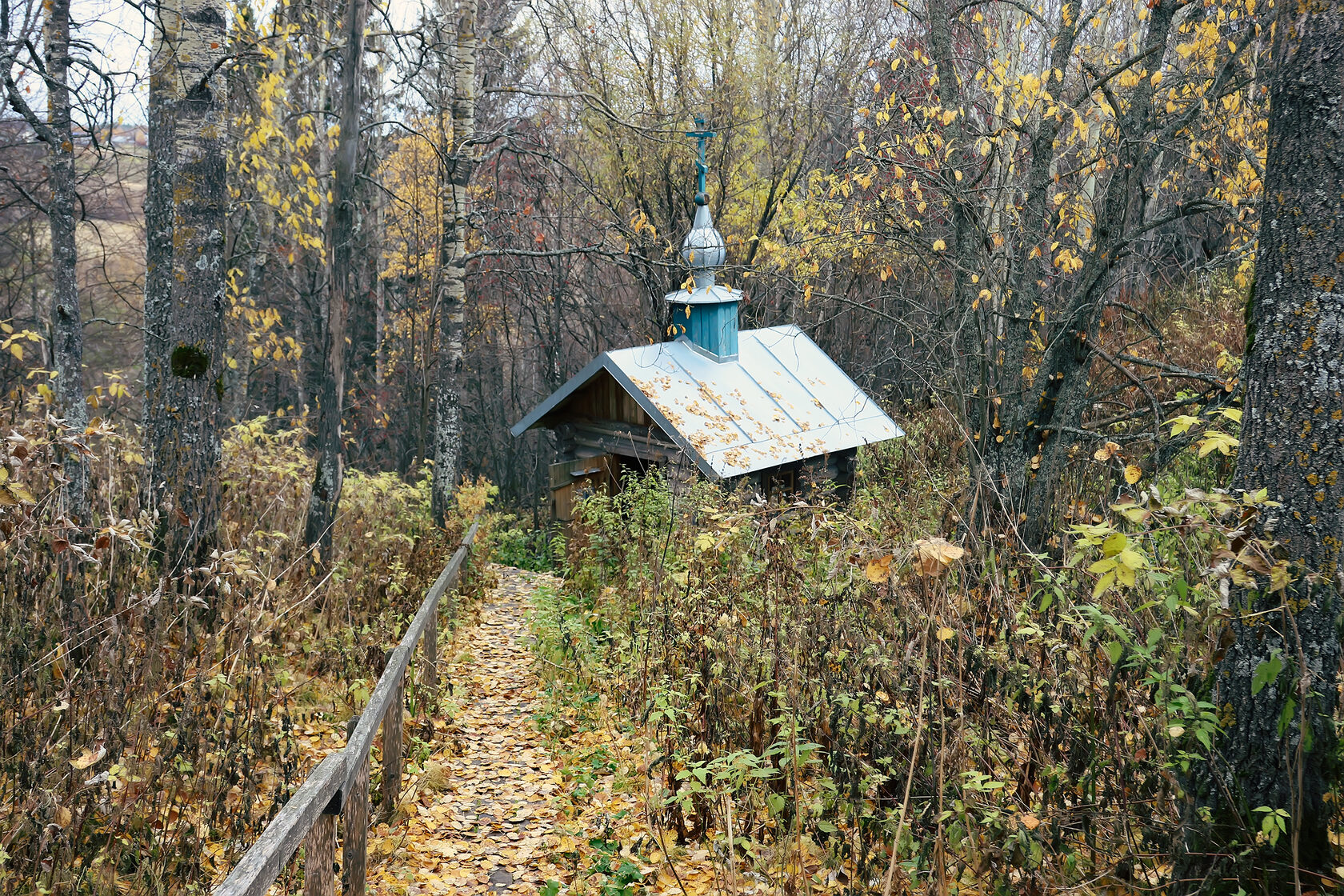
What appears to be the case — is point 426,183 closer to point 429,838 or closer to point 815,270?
point 815,270

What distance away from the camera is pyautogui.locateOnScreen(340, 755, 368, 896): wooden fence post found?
4066 mm

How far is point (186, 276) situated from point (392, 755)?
3.53 meters

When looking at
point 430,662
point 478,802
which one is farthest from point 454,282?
point 478,802

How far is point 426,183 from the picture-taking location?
21.8 metres

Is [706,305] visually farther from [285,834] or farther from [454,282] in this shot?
[285,834]

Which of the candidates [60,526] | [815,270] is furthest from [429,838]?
[815,270]

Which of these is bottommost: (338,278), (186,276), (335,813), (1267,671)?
(335,813)

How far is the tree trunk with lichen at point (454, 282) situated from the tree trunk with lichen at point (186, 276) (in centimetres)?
556

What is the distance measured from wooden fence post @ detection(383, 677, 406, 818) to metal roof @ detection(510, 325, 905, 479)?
5.94m

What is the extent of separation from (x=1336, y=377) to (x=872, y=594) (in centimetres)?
284

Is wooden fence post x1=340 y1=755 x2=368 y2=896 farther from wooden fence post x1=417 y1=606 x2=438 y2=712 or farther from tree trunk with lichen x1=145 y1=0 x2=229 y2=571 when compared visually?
tree trunk with lichen x1=145 y1=0 x2=229 y2=571

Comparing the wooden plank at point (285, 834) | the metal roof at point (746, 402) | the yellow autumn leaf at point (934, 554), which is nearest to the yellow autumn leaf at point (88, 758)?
the wooden plank at point (285, 834)

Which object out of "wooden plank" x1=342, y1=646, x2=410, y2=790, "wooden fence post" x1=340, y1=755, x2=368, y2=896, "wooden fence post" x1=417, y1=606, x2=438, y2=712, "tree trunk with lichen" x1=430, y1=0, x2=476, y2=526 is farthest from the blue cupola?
"wooden fence post" x1=340, y1=755, x2=368, y2=896

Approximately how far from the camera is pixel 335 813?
3.63 m
